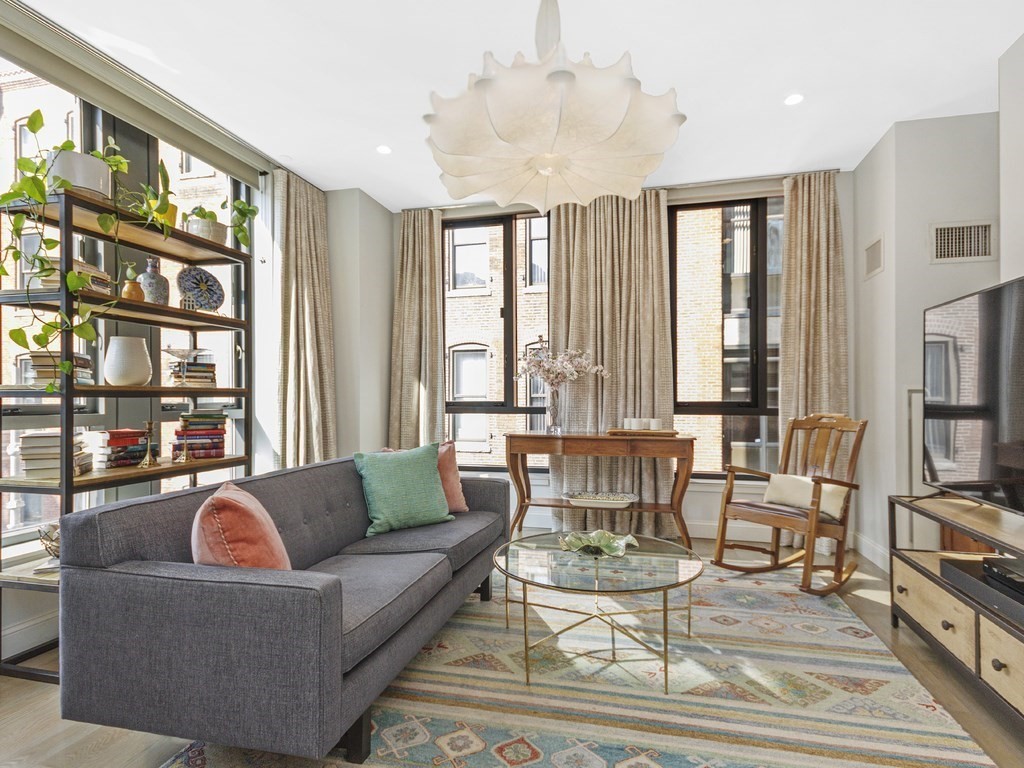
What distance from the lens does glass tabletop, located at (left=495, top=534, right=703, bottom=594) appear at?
6.48 ft

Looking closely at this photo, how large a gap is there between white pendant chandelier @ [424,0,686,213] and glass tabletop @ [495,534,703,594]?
148cm

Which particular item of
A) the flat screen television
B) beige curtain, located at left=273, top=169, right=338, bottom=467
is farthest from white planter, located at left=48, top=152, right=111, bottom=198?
the flat screen television

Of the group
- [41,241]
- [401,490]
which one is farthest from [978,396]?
[41,241]

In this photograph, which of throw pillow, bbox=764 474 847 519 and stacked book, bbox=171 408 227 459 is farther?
throw pillow, bbox=764 474 847 519

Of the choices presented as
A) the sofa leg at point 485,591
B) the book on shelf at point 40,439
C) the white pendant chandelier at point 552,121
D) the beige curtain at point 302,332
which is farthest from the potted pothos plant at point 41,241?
the sofa leg at point 485,591

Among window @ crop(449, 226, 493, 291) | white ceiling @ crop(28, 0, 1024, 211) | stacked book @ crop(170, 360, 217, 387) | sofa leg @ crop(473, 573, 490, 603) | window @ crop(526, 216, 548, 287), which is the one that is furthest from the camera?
window @ crop(449, 226, 493, 291)

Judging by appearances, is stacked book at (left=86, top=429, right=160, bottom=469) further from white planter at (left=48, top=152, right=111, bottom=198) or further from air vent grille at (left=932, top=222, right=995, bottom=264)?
air vent grille at (left=932, top=222, right=995, bottom=264)

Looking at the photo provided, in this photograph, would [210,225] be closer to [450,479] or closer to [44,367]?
[44,367]

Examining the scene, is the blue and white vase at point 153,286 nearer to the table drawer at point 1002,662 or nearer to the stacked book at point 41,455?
the stacked book at point 41,455

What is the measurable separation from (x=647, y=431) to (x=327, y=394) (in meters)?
2.25

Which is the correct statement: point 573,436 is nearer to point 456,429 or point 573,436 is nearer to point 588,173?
point 456,429

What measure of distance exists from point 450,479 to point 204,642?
156 cm

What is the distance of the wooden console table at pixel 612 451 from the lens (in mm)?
3682

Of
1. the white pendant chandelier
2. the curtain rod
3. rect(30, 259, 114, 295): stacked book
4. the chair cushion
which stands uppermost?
the curtain rod
